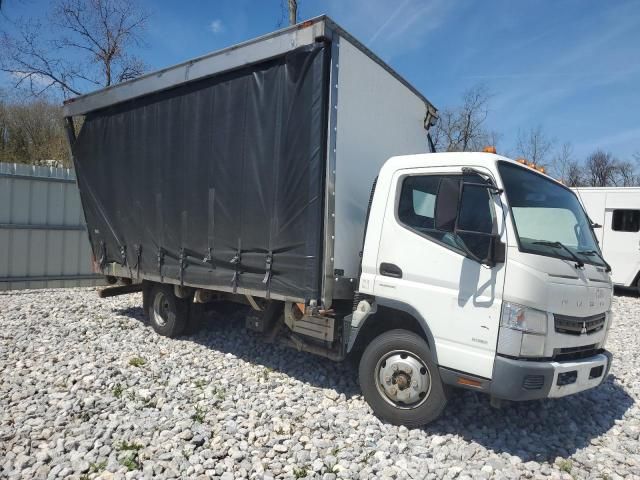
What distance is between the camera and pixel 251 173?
4.83 metres

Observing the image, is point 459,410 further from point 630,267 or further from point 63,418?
point 630,267

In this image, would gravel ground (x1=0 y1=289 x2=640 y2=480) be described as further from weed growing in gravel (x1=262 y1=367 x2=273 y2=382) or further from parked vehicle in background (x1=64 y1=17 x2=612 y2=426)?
parked vehicle in background (x1=64 y1=17 x2=612 y2=426)

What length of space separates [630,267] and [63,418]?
13.1 metres

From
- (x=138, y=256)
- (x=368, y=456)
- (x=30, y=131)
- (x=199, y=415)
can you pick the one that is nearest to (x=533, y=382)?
(x=368, y=456)

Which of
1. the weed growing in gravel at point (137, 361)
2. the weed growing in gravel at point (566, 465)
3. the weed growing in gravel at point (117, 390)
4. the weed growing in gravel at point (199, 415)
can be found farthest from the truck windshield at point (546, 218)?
the weed growing in gravel at point (137, 361)

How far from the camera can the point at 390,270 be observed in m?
4.07

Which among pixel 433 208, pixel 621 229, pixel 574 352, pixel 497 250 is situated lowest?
pixel 574 352

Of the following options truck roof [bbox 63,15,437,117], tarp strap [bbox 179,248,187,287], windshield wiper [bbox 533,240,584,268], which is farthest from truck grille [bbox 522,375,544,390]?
tarp strap [bbox 179,248,187,287]

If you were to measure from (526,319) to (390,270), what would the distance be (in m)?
1.18

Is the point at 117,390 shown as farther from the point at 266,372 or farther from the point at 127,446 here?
the point at 266,372

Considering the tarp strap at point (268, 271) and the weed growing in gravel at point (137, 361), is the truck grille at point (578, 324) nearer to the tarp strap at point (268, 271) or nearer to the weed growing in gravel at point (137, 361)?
the tarp strap at point (268, 271)

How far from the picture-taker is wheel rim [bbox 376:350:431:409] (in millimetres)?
3904

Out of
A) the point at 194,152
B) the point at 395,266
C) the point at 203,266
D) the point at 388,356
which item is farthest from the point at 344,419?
the point at 194,152

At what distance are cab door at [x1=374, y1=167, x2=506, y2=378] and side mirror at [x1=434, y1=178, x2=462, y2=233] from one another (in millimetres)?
104
